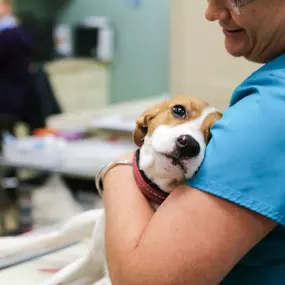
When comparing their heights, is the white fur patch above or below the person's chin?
below

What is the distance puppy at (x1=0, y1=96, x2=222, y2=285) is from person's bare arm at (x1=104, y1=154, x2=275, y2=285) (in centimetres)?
5

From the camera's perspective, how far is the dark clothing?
303cm

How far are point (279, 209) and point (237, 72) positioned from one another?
3.34ft

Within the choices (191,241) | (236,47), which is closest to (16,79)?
(236,47)

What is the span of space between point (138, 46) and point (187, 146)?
3.96 metres

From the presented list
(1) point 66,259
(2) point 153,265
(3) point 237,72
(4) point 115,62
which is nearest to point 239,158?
(2) point 153,265

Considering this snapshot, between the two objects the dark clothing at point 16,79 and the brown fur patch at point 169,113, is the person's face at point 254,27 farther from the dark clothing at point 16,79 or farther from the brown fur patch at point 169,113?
the dark clothing at point 16,79

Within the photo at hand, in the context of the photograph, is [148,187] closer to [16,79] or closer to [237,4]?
[237,4]

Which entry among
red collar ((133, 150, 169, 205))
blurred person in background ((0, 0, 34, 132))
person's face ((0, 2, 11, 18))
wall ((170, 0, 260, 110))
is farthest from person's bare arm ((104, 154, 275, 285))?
person's face ((0, 2, 11, 18))

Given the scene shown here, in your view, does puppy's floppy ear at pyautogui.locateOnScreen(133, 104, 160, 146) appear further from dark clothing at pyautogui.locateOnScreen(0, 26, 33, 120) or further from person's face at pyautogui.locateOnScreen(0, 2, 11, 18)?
person's face at pyautogui.locateOnScreen(0, 2, 11, 18)

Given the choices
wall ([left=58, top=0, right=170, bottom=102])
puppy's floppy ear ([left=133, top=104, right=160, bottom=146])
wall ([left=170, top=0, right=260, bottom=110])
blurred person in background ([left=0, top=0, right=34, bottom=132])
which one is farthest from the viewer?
wall ([left=58, top=0, right=170, bottom=102])

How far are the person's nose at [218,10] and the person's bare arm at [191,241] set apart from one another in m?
0.28

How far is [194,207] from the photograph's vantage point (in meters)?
0.66

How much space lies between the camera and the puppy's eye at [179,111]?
80 centimetres
